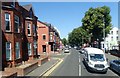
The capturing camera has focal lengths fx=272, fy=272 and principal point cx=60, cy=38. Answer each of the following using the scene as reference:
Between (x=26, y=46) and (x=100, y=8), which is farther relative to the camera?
(x=100, y=8)

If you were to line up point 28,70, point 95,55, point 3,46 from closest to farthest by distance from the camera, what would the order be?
point 28,70 < point 3,46 < point 95,55

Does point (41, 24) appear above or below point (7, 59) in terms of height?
above

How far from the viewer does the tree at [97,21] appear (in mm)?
75875

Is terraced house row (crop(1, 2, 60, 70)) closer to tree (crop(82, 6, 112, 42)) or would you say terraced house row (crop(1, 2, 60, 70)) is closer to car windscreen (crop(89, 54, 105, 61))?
car windscreen (crop(89, 54, 105, 61))

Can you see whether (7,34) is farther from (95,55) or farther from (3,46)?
(95,55)

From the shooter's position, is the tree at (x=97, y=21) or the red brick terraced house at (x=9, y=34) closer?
the red brick terraced house at (x=9, y=34)

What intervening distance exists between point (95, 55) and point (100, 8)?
168 feet

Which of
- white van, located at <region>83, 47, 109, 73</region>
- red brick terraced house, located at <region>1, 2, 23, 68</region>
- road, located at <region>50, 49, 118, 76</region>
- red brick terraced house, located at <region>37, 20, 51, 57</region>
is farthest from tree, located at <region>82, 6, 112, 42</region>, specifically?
red brick terraced house, located at <region>1, 2, 23, 68</region>

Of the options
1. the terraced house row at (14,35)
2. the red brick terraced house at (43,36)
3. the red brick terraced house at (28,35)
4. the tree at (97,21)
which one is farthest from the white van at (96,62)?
the red brick terraced house at (43,36)

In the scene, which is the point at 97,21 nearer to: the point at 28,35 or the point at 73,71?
the point at 28,35

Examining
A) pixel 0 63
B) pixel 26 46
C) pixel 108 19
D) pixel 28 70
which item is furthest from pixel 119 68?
pixel 108 19

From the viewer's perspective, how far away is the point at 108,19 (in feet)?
254

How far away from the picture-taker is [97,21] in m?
75.9

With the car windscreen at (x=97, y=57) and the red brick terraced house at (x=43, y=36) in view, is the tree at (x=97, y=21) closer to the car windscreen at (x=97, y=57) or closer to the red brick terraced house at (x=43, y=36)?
the red brick terraced house at (x=43, y=36)
